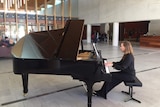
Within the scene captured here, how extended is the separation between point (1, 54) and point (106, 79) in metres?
6.10

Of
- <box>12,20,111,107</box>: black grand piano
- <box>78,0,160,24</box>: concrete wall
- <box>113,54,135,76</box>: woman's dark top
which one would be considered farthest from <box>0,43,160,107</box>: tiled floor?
<box>78,0,160,24</box>: concrete wall

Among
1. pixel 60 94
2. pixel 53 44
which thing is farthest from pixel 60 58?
pixel 60 94

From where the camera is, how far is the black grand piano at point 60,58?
2607 millimetres

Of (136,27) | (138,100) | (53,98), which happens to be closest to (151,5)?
(138,100)

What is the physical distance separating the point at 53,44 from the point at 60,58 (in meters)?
0.46

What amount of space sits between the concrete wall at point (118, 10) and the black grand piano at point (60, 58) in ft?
30.2

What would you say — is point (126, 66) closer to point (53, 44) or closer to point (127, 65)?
point (127, 65)

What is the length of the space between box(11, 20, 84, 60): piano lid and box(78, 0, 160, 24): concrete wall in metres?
9.16

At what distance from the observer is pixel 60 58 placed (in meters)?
2.79

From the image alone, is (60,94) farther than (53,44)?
Yes

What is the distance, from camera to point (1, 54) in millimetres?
7234

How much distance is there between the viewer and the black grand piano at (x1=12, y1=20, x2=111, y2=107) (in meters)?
2.61

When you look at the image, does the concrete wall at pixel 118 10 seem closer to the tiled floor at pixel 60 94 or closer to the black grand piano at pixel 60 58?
the tiled floor at pixel 60 94

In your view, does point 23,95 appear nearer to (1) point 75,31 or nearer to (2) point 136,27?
(1) point 75,31
